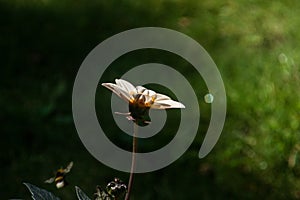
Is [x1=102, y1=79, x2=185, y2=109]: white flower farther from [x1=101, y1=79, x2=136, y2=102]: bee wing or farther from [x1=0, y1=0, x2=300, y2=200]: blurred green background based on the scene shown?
[x1=0, y1=0, x2=300, y2=200]: blurred green background

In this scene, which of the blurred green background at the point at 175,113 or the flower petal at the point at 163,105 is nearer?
the flower petal at the point at 163,105

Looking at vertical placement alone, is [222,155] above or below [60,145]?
below

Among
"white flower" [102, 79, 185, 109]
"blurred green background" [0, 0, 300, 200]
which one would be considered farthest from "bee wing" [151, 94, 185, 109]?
"blurred green background" [0, 0, 300, 200]

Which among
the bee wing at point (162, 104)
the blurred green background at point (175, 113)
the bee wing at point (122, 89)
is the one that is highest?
the bee wing at point (122, 89)

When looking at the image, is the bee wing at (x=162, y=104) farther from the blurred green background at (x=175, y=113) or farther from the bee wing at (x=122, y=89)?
the blurred green background at (x=175, y=113)

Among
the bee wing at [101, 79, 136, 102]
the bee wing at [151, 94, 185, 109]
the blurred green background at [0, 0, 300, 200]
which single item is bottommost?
the blurred green background at [0, 0, 300, 200]

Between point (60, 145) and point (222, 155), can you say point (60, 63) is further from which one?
point (222, 155)

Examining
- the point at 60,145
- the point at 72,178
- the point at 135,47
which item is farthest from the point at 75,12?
the point at 72,178

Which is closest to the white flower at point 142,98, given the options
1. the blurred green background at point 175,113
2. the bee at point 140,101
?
the bee at point 140,101
